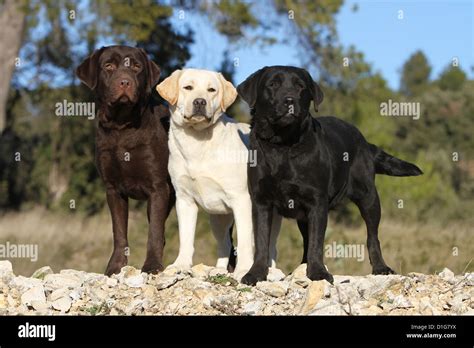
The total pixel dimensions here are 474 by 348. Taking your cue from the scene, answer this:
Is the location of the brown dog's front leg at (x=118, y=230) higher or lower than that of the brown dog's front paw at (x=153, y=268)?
higher

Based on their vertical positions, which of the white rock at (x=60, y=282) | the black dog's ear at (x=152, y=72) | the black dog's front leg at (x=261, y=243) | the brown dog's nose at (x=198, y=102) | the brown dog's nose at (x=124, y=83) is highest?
the black dog's ear at (x=152, y=72)

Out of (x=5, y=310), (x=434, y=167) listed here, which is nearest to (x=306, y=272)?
(x=5, y=310)

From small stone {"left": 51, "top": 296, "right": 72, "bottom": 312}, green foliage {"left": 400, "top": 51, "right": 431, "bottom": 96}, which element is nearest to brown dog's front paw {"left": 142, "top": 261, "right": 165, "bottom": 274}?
small stone {"left": 51, "top": 296, "right": 72, "bottom": 312}

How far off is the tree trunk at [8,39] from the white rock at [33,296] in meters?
12.8

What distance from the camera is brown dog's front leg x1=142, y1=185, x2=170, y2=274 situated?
26.5 feet

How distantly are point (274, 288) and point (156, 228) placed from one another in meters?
1.61

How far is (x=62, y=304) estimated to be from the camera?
6934 mm

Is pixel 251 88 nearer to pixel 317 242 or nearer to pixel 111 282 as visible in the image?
pixel 317 242

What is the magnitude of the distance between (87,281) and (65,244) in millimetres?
7267

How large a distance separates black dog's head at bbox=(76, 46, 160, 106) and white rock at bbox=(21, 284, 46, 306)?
1832mm

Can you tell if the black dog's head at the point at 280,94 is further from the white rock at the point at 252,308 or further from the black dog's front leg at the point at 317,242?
the white rock at the point at 252,308

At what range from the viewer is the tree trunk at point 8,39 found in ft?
63.2

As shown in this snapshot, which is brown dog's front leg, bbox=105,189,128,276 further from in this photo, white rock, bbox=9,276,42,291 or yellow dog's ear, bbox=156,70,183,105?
yellow dog's ear, bbox=156,70,183,105

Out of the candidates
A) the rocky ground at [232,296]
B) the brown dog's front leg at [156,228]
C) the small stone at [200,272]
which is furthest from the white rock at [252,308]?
the brown dog's front leg at [156,228]
